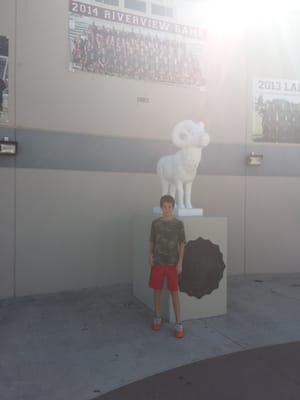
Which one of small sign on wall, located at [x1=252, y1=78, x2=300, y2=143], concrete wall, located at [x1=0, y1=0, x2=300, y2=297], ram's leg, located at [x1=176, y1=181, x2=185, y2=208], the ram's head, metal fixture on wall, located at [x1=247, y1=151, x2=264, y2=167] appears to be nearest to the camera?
the ram's head

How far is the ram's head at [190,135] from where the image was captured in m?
5.11

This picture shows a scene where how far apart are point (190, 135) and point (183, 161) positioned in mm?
349

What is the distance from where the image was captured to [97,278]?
22.1 ft

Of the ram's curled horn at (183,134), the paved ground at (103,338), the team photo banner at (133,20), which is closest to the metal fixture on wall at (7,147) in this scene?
the paved ground at (103,338)

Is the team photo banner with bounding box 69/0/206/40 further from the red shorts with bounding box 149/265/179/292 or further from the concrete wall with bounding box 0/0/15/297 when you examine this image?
the red shorts with bounding box 149/265/179/292

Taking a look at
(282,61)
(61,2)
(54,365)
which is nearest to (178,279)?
(54,365)

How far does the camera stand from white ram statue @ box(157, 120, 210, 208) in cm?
515

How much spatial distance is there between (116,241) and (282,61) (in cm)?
461

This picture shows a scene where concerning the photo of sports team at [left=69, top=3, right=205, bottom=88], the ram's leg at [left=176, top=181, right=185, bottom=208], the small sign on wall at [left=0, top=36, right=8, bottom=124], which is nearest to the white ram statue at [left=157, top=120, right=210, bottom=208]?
the ram's leg at [left=176, top=181, right=185, bottom=208]

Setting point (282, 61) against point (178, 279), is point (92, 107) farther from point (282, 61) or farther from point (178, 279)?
point (282, 61)

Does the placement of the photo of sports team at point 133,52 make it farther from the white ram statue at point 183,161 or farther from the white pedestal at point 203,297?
the white pedestal at point 203,297

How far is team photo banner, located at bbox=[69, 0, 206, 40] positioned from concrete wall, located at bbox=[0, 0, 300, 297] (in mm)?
241

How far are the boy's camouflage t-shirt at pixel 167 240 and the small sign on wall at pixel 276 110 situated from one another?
3731 millimetres

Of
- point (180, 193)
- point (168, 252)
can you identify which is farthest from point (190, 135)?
point (168, 252)
